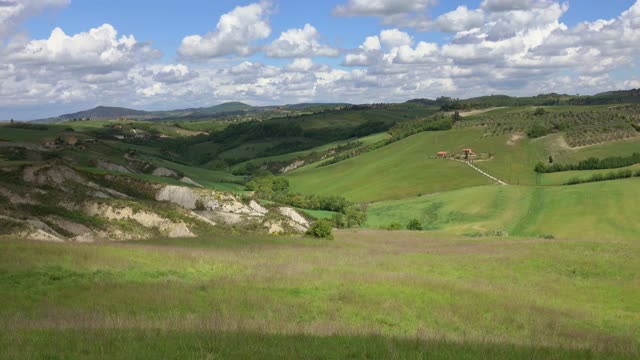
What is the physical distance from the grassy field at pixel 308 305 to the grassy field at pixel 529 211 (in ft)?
171

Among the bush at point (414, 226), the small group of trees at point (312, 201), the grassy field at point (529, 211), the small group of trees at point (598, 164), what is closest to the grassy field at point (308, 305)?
the grassy field at point (529, 211)

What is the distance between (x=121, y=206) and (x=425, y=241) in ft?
106

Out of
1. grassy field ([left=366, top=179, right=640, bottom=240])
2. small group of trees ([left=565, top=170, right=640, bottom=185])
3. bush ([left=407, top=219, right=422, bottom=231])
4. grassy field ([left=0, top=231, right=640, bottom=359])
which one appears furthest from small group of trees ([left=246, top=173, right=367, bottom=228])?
grassy field ([left=0, top=231, right=640, bottom=359])

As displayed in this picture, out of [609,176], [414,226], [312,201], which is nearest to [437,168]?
[312,201]

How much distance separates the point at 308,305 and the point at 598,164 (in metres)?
136

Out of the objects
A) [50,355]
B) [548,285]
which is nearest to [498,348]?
[50,355]

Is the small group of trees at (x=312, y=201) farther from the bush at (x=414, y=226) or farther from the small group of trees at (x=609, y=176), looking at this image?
the small group of trees at (x=609, y=176)

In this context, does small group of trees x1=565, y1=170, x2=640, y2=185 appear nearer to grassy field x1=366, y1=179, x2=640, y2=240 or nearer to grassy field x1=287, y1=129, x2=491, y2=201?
grassy field x1=366, y1=179, x2=640, y2=240

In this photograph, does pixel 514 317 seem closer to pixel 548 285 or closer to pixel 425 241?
pixel 548 285

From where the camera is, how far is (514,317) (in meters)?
21.9

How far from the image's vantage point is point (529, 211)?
4126 inches

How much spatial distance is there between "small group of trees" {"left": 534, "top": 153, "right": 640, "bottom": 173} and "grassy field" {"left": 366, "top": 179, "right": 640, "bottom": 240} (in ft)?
79.1

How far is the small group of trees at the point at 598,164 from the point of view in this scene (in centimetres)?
13555

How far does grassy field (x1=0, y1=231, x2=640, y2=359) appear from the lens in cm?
1263
